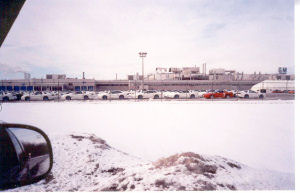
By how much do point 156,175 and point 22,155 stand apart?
86.1 inches

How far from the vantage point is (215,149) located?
4.92m

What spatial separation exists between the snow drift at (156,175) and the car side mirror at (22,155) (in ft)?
4.51

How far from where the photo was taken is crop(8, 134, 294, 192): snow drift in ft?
10.1

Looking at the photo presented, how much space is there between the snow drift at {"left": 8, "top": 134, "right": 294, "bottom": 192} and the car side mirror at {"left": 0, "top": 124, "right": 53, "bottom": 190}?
1375 mm

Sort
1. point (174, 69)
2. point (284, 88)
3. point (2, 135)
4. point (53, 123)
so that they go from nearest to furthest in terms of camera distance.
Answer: point (2, 135), point (53, 123), point (284, 88), point (174, 69)

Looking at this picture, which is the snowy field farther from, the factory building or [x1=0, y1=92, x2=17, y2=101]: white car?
the factory building

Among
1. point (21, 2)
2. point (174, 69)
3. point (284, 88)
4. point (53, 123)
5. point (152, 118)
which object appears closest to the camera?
point (21, 2)

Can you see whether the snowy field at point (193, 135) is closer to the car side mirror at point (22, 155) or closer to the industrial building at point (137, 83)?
the car side mirror at point (22, 155)

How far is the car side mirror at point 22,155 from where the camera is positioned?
178cm

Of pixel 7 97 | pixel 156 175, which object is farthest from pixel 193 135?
pixel 7 97

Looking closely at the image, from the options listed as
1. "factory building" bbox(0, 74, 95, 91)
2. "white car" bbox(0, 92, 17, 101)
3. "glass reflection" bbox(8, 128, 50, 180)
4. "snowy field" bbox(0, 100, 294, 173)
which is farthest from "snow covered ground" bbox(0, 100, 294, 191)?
"factory building" bbox(0, 74, 95, 91)

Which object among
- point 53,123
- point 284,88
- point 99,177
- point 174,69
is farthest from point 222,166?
point 174,69
